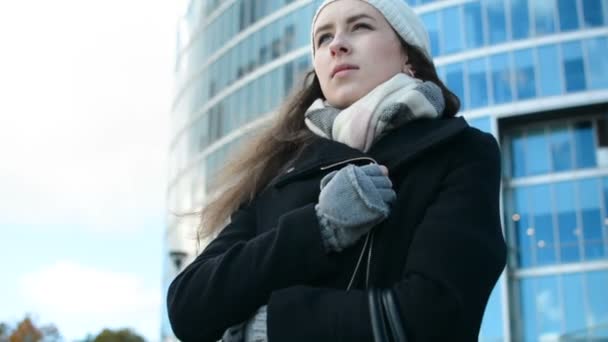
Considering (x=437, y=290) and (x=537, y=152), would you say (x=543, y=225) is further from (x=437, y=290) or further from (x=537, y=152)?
(x=437, y=290)

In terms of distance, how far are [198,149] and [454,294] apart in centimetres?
3835

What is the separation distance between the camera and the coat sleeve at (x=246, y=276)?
2062 millimetres

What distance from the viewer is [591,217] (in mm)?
29500

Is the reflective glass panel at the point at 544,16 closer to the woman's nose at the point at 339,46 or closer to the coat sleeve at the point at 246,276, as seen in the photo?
the woman's nose at the point at 339,46

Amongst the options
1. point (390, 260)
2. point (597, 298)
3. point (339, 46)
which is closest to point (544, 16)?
point (597, 298)

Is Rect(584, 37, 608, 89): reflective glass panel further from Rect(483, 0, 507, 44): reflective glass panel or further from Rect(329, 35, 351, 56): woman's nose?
Rect(329, 35, 351, 56): woman's nose

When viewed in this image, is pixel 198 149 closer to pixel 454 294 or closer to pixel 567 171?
pixel 567 171

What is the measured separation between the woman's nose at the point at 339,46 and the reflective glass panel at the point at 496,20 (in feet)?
98.0

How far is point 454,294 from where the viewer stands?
1925 millimetres

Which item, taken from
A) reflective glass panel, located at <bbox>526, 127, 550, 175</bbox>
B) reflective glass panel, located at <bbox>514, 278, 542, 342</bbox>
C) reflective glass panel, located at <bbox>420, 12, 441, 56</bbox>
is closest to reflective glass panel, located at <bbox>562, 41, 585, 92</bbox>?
reflective glass panel, located at <bbox>526, 127, 550, 175</bbox>

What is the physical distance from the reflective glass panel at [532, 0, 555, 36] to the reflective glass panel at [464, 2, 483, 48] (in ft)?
6.86

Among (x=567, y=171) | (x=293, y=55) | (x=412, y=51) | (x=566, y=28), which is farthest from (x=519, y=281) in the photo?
(x=412, y=51)

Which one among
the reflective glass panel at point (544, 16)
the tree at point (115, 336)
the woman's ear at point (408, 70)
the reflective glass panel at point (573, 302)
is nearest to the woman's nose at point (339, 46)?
the woman's ear at point (408, 70)

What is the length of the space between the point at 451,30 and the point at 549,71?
13.7 ft
